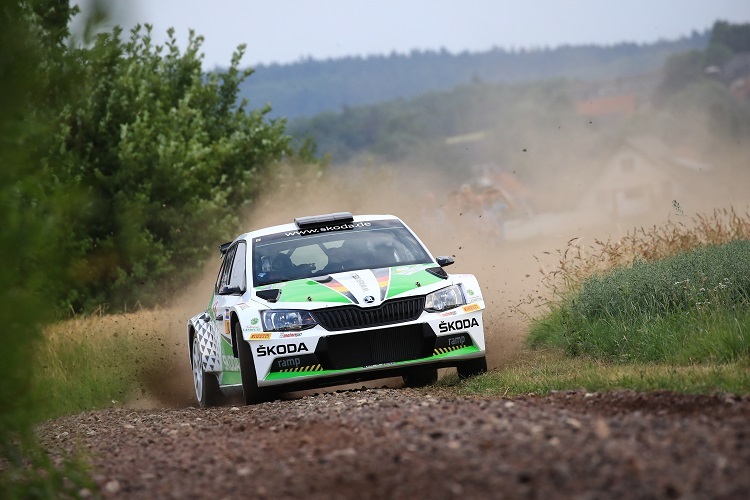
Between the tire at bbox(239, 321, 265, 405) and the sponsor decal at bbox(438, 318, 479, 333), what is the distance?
1.72 m

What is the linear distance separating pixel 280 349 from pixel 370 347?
2.62 feet

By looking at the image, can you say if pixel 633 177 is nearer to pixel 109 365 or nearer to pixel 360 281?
pixel 109 365

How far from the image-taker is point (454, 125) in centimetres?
12206

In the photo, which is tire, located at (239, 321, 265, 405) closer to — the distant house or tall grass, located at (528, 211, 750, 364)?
tall grass, located at (528, 211, 750, 364)

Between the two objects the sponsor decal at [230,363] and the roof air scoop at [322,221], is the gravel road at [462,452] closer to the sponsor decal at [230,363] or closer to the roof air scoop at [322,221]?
the sponsor decal at [230,363]

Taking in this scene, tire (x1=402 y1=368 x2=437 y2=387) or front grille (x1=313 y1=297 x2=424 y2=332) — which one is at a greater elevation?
front grille (x1=313 y1=297 x2=424 y2=332)

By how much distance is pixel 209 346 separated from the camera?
13102 millimetres

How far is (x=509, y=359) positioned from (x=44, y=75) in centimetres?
765

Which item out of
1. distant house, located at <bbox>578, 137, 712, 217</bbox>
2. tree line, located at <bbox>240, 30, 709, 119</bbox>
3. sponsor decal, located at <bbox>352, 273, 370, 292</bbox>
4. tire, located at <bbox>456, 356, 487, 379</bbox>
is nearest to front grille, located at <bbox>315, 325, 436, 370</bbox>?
sponsor decal, located at <bbox>352, 273, 370, 292</bbox>

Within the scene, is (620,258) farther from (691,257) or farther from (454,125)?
(454,125)

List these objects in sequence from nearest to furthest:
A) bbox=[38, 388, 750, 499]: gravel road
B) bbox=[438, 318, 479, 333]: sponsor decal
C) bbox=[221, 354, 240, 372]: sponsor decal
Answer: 1. bbox=[38, 388, 750, 499]: gravel road
2. bbox=[438, 318, 479, 333]: sponsor decal
3. bbox=[221, 354, 240, 372]: sponsor decal

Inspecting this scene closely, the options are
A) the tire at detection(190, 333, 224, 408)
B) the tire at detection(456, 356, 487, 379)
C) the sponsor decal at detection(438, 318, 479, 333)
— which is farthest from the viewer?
the tire at detection(190, 333, 224, 408)

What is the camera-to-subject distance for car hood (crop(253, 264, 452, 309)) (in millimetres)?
11281

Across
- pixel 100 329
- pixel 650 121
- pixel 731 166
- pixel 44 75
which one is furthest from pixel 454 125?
pixel 44 75
